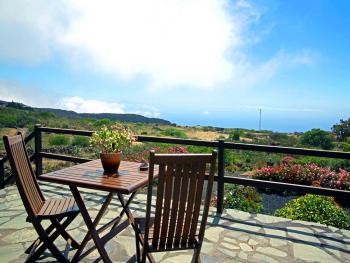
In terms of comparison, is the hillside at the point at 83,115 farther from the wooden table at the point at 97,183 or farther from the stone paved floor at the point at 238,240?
the wooden table at the point at 97,183

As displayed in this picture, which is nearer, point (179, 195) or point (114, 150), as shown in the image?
point (179, 195)

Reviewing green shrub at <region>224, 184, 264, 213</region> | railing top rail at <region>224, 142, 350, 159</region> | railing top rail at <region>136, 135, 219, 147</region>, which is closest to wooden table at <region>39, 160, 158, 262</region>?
railing top rail at <region>136, 135, 219, 147</region>

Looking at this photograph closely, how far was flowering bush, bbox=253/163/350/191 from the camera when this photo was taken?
24.8 ft

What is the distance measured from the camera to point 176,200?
229 centimetres

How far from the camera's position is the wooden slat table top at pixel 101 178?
106 inches

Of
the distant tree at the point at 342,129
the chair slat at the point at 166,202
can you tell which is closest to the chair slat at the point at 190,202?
the chair slat at the point at 166,202

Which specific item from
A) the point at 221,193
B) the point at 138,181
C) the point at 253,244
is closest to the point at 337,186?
the point at 221,193

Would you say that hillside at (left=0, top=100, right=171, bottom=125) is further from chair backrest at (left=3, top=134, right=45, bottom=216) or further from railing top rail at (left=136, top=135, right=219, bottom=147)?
chair backrest at (left=3, top=134, right=45, bottom=216)

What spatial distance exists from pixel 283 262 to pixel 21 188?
254 cm

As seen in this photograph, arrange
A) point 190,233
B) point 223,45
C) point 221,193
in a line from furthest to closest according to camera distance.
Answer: point 223,45 < point 221,193 < point 190,233

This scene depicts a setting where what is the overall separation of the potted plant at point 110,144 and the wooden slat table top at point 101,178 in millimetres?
102

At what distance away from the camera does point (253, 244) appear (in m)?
3.56

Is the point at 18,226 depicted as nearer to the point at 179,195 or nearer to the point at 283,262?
the point at 179,195

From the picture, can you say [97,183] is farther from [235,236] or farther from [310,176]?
[310,176]
